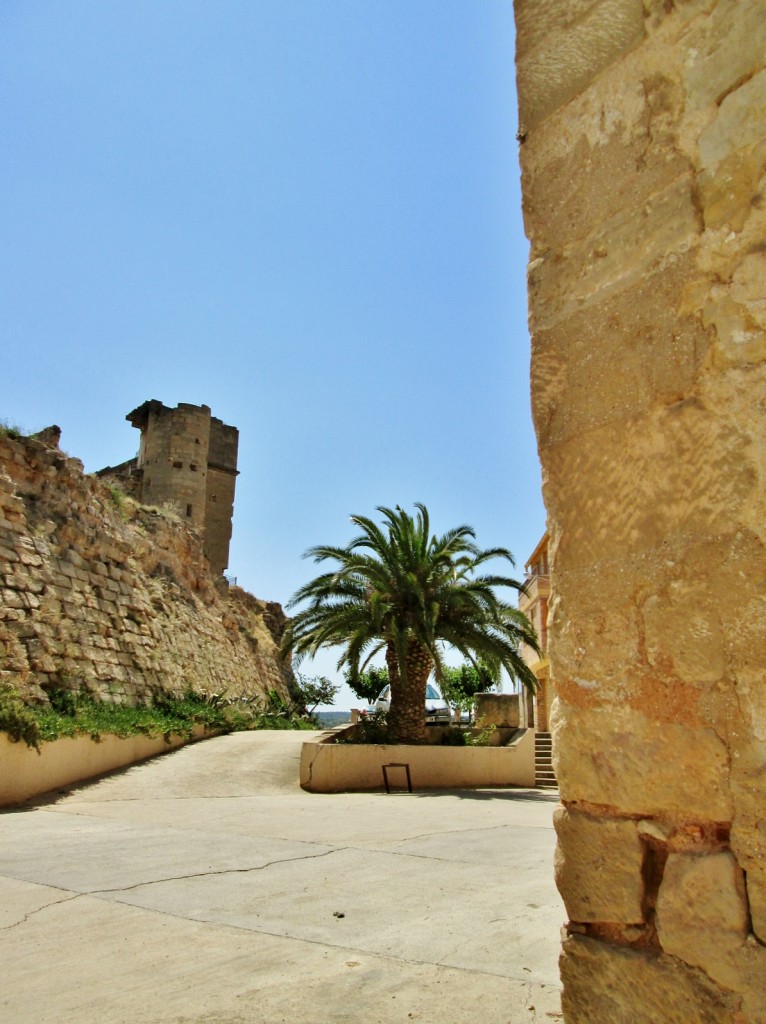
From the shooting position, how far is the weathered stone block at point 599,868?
1.71 m

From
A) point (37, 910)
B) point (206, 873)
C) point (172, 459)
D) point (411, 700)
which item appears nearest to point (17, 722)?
point (206, 873)

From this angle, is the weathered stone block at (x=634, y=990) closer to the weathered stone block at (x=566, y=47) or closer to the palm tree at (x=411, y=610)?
the weathered stone block at (x=566, y=47)

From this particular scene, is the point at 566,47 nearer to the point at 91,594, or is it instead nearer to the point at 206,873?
the point at 206,873

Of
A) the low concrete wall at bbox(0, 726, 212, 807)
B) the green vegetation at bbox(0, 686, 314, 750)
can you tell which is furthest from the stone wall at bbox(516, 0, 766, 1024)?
the green vegetation at bbox(0, 686, 314, 750)

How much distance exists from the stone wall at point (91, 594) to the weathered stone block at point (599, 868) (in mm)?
10478

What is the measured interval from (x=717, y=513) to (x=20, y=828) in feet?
23.4

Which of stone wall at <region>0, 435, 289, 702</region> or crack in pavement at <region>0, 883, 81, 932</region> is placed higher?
stone wall at <region>0, 435, 289, 702</region>

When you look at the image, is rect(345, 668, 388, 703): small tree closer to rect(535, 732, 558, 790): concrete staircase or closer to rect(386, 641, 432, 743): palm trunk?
rect(535, 732, 558, 790): concrete staircase

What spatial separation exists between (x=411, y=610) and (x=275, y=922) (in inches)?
412

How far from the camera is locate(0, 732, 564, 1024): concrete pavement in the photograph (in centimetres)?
253

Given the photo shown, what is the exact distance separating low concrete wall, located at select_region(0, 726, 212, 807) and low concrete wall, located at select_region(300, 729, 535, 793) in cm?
271

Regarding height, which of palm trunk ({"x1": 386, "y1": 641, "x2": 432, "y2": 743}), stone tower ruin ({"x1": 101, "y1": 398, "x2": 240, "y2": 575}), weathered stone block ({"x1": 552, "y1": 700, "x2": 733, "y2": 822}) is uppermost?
stone tower ruin ({"x1": 101, "y1": 398, "x2": 240, "y2": 575})

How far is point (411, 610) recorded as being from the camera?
13898mm

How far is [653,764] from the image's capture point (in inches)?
67.8
